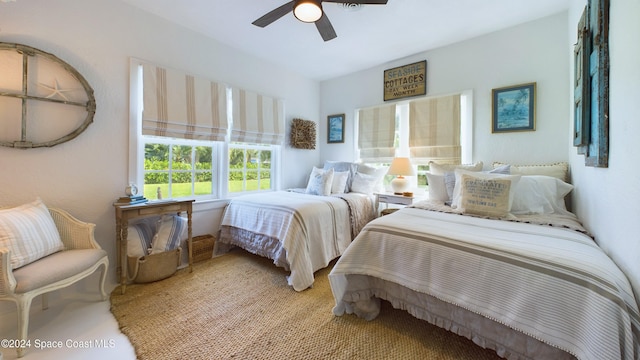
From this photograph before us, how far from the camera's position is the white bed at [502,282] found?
0.97 meters

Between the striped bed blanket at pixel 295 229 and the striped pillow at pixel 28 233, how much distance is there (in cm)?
144

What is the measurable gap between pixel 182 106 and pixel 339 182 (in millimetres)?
2118

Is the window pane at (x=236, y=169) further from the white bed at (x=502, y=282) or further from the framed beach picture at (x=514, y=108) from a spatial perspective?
the framed beach picture at (x=514, y=108)

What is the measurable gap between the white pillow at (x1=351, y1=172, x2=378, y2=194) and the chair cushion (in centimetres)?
277

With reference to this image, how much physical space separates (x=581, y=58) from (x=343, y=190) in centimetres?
248

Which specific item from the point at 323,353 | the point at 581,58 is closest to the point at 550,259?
the point at 323,353

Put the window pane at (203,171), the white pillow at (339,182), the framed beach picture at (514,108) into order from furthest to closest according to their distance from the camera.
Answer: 1. the white pillow at (339,182)
2. the window pane at (203,171)
3. the framed beach picture at (514,108)

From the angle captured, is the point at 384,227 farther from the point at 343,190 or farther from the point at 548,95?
the point at 548,95

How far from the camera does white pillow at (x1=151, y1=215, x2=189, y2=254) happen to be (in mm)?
2336

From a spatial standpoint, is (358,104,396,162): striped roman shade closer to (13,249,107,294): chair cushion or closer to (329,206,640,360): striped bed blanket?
(329,206,640,360): striped bed blanket

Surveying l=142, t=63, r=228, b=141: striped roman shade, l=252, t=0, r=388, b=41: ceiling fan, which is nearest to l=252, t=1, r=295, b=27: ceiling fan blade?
l=252, t=0, r=388, b=41: ceiling fan

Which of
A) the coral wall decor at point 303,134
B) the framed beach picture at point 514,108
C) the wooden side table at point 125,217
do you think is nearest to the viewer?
the wooden side table at point 125,217

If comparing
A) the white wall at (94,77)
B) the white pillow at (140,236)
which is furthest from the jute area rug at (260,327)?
the white wall at (94,77)

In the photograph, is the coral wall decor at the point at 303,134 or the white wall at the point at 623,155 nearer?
the white wall at the point at 623,155
